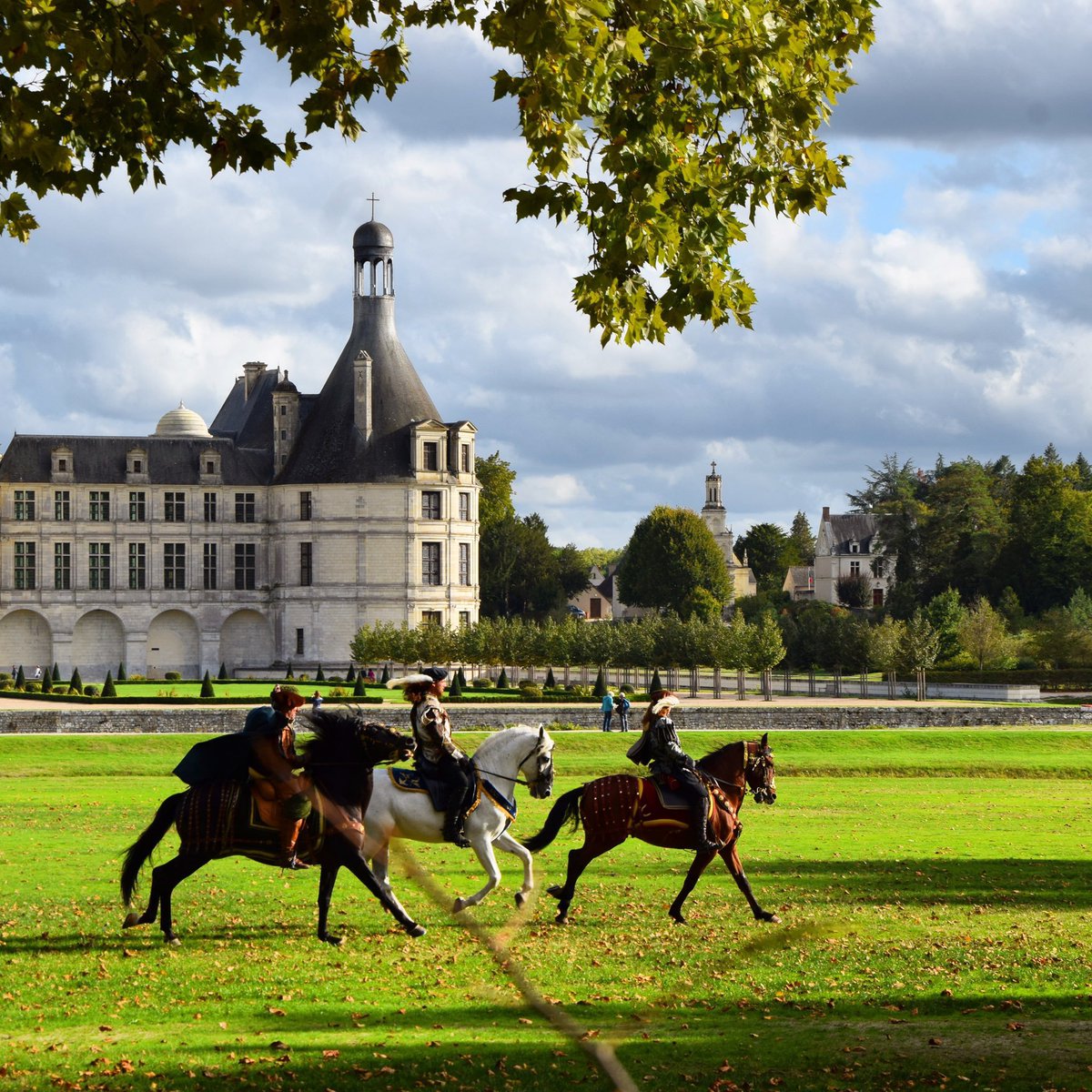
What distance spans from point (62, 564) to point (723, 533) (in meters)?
69.9

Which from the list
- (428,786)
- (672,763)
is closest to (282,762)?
(428,786)

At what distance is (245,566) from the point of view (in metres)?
70.6

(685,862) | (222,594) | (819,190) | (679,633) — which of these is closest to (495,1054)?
(819,190)

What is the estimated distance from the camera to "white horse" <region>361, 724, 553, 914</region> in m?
12.8

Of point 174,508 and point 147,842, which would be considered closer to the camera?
point 147,842

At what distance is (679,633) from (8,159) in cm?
5095

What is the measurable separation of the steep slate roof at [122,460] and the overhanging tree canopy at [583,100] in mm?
61482

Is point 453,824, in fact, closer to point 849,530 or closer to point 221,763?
point 221,763

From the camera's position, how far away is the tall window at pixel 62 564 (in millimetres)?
69000

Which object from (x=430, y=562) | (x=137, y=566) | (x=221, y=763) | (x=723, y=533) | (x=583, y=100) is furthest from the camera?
(x=723, y=533)

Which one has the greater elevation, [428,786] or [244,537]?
[244,537]

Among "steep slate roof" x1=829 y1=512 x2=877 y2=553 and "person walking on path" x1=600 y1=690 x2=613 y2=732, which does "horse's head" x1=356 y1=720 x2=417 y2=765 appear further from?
"steep slate roof" x1=829 y1=512 x2=877 y2=553

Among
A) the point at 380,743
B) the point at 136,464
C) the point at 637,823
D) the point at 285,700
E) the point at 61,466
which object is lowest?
the point at 637,823

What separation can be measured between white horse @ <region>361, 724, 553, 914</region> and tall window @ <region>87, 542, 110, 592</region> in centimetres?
5858
